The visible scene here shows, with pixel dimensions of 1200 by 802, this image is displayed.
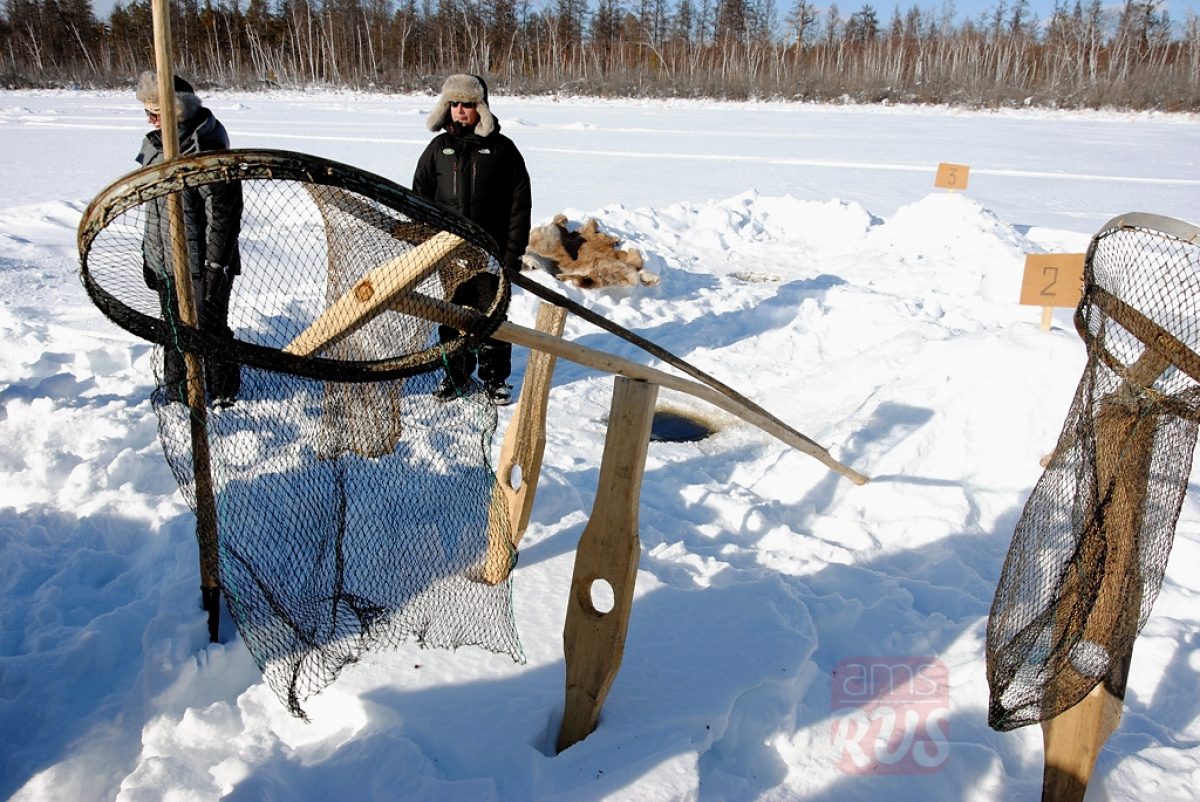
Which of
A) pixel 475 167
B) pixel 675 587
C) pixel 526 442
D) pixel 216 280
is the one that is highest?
pixel 475 167

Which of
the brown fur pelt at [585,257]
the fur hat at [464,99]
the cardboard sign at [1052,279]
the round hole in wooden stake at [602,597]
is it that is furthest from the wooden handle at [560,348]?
the brown fur pelt at [585,257]

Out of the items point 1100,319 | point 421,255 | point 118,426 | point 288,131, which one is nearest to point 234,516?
point 421,255

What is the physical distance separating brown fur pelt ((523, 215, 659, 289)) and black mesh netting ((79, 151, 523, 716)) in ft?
15.0

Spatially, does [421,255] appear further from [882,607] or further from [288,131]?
[288,131]

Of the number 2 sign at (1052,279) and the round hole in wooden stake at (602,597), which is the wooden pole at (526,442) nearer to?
the round hole in wooden stake at (602,597)

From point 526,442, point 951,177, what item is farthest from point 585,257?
point 951,177

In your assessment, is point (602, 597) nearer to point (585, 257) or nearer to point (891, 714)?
point (891, 714)

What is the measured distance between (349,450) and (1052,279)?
476 centimetres

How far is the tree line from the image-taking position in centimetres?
3553

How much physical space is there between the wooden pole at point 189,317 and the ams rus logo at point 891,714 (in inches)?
76.6

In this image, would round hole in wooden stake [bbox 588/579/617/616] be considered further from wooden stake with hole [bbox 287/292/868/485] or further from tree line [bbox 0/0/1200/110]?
tree line [bbox 0/0/1200/110]

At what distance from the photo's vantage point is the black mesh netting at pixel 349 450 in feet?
5.33

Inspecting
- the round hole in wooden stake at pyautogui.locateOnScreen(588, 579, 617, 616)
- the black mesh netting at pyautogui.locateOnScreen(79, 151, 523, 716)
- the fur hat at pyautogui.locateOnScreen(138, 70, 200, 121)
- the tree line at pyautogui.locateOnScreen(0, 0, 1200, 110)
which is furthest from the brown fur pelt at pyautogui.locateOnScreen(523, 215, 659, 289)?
the tree line at pyautogui.locateOnScreen(0, 0, 1200, 110)

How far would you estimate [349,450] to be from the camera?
7.10 feet
